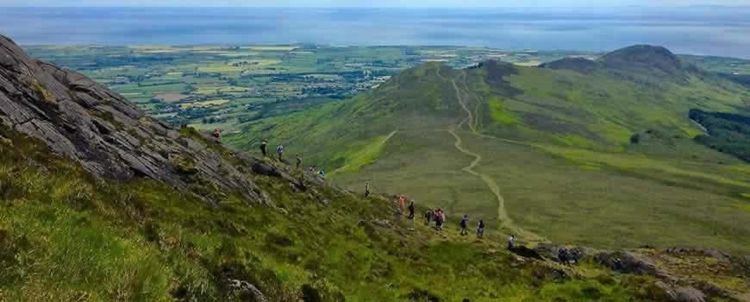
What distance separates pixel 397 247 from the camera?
133 ft

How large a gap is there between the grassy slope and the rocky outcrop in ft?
7.65

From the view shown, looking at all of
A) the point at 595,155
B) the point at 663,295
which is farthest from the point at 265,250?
the point at 595,155

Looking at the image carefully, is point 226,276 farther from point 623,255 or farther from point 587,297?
point 623,255

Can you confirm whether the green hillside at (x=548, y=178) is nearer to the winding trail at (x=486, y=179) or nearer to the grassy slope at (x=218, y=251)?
the winding trail at (x=486, y=179)

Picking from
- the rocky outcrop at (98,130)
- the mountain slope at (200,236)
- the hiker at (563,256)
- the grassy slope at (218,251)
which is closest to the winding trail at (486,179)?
the mountain slope at (200,236)

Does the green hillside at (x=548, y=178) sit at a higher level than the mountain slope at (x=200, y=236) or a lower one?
lower

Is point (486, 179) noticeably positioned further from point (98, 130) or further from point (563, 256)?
point (98, 130)

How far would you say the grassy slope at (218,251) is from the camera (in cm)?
1184

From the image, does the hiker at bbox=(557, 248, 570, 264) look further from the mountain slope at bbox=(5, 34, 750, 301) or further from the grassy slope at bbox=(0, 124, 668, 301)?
the mountain slope at bbox=(5, 34, 750, 301)

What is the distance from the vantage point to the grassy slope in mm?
11836

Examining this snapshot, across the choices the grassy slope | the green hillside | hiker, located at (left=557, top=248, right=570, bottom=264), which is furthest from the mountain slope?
the green hillside

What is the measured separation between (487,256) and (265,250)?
1909 cm

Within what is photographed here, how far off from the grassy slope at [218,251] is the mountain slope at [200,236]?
0.21ft

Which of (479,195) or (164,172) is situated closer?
(164,172)
